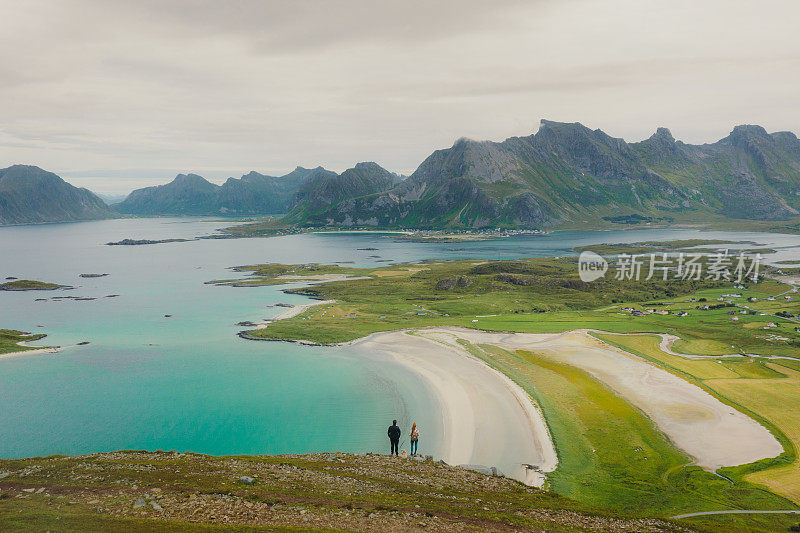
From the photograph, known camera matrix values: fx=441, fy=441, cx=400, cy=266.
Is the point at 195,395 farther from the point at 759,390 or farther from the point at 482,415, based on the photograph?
the point at 759,390

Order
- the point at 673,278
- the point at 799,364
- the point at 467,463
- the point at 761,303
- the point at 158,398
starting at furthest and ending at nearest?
the point at 673,278 < the point at 761,303 < the point at 799,364 < the point at 158,398 < the point at 467,463

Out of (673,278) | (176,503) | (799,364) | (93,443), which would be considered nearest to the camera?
(176,503)

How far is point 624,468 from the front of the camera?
37.3 metres

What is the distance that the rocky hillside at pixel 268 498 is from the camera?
21547 millimetres

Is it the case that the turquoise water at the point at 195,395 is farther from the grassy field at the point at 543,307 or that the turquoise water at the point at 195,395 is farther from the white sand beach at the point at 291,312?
the grassy field at the point at 543,307

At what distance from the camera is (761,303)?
114 meters

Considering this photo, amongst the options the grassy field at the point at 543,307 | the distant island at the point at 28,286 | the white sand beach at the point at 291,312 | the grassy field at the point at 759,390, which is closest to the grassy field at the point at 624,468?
the grassy field at the point at 759,390

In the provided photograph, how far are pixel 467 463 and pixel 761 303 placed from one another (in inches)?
4519

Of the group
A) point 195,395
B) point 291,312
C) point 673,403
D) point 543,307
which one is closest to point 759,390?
point 673,403

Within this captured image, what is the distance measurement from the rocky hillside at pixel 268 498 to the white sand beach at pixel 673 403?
20439 millimetres

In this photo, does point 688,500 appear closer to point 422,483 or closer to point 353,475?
point 422,483

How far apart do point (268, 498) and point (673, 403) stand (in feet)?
156

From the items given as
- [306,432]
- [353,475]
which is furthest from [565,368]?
[353,475]

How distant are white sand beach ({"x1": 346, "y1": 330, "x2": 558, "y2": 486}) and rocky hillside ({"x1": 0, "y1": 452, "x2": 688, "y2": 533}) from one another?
24.8 feet
